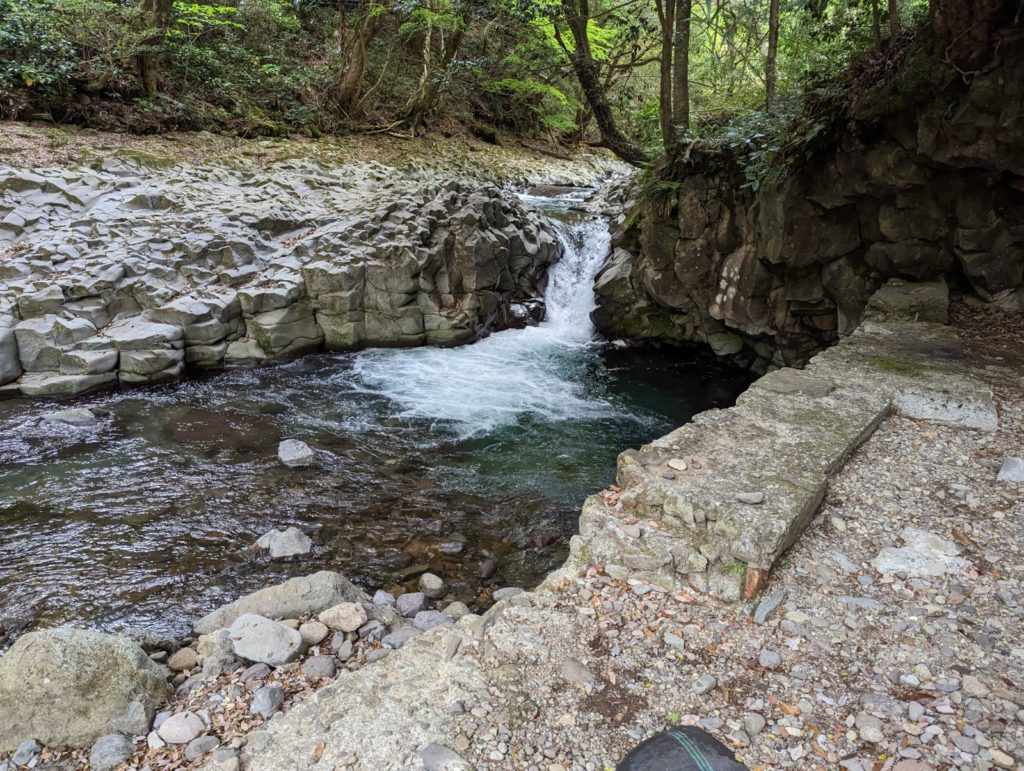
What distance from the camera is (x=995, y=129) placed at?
5516 mm

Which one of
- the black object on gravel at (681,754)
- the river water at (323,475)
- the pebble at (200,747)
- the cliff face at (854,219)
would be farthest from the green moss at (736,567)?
the cliff face at (854,219)

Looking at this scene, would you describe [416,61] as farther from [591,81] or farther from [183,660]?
[183,660]

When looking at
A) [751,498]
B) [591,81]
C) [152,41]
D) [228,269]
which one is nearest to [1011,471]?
[751,498]

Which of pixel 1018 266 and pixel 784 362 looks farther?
pixel 784 362

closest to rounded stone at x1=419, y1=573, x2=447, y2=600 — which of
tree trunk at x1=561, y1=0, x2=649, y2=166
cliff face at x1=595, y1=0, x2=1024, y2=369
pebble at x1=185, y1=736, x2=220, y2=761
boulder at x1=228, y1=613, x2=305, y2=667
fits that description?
boulder at x1=228, y1=613, x2=305, y2=667

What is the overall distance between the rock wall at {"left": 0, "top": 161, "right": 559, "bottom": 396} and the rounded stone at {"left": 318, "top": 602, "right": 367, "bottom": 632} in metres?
5.99

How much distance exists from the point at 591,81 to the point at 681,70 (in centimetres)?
152

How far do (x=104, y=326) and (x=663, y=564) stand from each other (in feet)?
27.8

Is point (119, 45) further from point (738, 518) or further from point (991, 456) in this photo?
point (991, 456)

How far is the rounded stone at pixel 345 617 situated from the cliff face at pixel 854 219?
6733 millimetres

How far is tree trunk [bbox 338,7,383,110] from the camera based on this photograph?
15.1 m

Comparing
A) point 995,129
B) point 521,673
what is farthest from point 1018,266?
point 521,673

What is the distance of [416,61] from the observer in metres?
18.9

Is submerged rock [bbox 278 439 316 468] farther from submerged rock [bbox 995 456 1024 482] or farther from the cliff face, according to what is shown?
the cliff face
